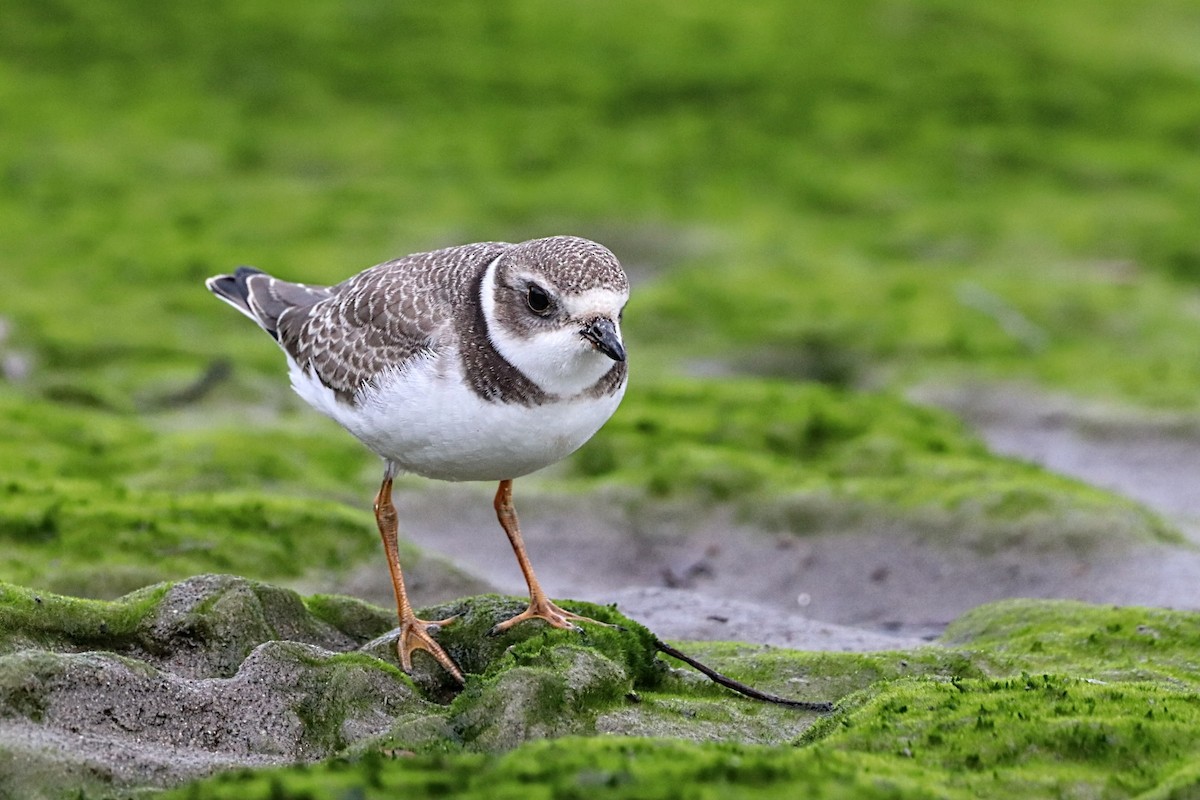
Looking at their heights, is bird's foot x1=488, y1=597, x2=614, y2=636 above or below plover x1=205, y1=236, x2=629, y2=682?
below

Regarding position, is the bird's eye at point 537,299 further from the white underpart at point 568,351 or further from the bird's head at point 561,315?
the white underpart at point 568,351

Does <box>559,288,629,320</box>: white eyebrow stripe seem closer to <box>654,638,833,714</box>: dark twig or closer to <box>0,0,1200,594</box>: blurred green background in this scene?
<box>654,638,833,714</box>: dark twig

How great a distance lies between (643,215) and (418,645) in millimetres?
13962

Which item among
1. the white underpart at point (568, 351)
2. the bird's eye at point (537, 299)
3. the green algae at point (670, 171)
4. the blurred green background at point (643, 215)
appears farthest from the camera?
the green algae at point (670, 171)

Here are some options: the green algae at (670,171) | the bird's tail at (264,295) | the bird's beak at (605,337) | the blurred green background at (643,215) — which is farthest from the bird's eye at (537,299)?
the green algae at (670,171)

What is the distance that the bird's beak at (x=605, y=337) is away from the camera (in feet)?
22.8

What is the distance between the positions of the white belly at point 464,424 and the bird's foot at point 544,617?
0.70 metres

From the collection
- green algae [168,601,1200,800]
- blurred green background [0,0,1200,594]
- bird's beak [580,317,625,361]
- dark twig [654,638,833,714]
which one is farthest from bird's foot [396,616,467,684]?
blurred green background [0,0,1200,594]

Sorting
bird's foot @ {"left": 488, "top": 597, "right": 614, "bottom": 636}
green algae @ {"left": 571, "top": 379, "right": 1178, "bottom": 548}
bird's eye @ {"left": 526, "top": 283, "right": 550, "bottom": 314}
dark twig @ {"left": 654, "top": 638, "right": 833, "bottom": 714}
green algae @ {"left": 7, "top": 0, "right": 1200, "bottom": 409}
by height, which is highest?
green algae @ {"left": 7, "top": 0, "right": 1200, "bottom": 409}

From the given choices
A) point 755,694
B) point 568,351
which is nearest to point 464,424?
point 568,351

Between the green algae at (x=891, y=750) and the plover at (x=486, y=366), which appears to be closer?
the green algae at (x=891, y=750)

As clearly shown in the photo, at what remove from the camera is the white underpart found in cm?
709

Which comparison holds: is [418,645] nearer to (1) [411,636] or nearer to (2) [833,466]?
(1) [411,636]

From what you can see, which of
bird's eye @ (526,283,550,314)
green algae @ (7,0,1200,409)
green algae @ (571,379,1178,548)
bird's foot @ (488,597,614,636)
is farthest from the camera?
green algae @ (7,0,1200,409)
